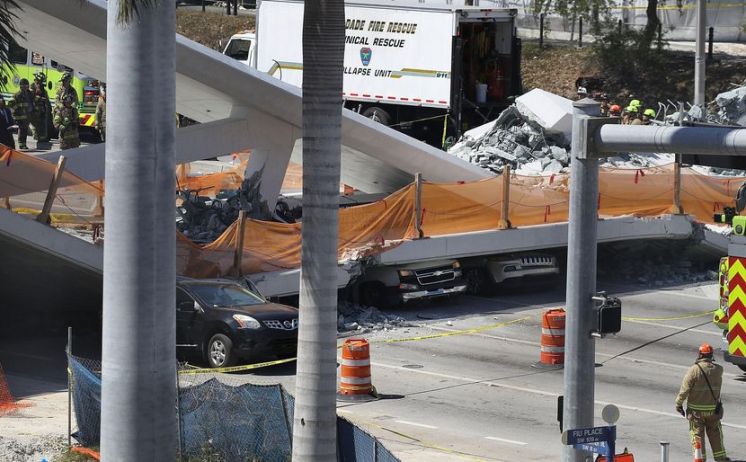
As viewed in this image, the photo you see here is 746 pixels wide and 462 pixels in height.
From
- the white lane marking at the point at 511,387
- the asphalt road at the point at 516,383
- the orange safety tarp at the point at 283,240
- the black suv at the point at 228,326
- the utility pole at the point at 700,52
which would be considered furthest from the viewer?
the utility pole at the point at 700,52

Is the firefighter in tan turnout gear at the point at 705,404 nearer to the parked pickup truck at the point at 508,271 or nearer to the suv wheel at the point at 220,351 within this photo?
the suv wheel at the point at 220,351

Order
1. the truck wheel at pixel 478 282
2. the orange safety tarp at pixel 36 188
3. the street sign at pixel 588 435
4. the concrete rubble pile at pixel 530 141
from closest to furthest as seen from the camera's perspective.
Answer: the street sign at pixel 588 435
the orange safety tarp at pixel 36 188
the truck wheel at pixel 478 282
the concrete rubble pile at pixel 530 141

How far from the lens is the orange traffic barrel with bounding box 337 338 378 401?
17.5 meters

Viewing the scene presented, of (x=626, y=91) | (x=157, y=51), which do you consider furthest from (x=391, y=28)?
(x=157, y=51)

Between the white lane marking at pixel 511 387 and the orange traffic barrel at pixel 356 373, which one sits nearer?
the white lane marking at pixel 511 387

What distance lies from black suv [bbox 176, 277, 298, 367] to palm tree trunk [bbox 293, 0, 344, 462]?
7.75m

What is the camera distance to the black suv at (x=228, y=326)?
62.3 ft

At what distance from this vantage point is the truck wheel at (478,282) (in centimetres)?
2438

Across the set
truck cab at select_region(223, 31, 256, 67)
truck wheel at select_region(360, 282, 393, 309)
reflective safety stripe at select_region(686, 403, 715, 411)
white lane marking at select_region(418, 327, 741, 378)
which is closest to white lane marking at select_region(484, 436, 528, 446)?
reflective safety stripe at select_region(686, 403, 715, 411)

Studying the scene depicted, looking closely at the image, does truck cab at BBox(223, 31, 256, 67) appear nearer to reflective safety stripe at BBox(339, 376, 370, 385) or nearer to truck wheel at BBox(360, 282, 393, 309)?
truck wheel at BBox(360, 282, 393, 309)

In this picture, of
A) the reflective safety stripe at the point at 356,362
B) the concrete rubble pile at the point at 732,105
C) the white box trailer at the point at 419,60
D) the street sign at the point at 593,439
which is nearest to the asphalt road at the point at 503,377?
the reflective safety stripe at the point at 356,362

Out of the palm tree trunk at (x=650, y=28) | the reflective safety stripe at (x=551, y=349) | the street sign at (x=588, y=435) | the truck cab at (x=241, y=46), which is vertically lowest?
the reflective safety stripe at (x=551, y=349)

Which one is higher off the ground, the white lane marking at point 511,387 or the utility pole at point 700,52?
the utility pole at point 700,52

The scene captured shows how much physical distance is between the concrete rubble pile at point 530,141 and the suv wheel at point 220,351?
39.1 ft
